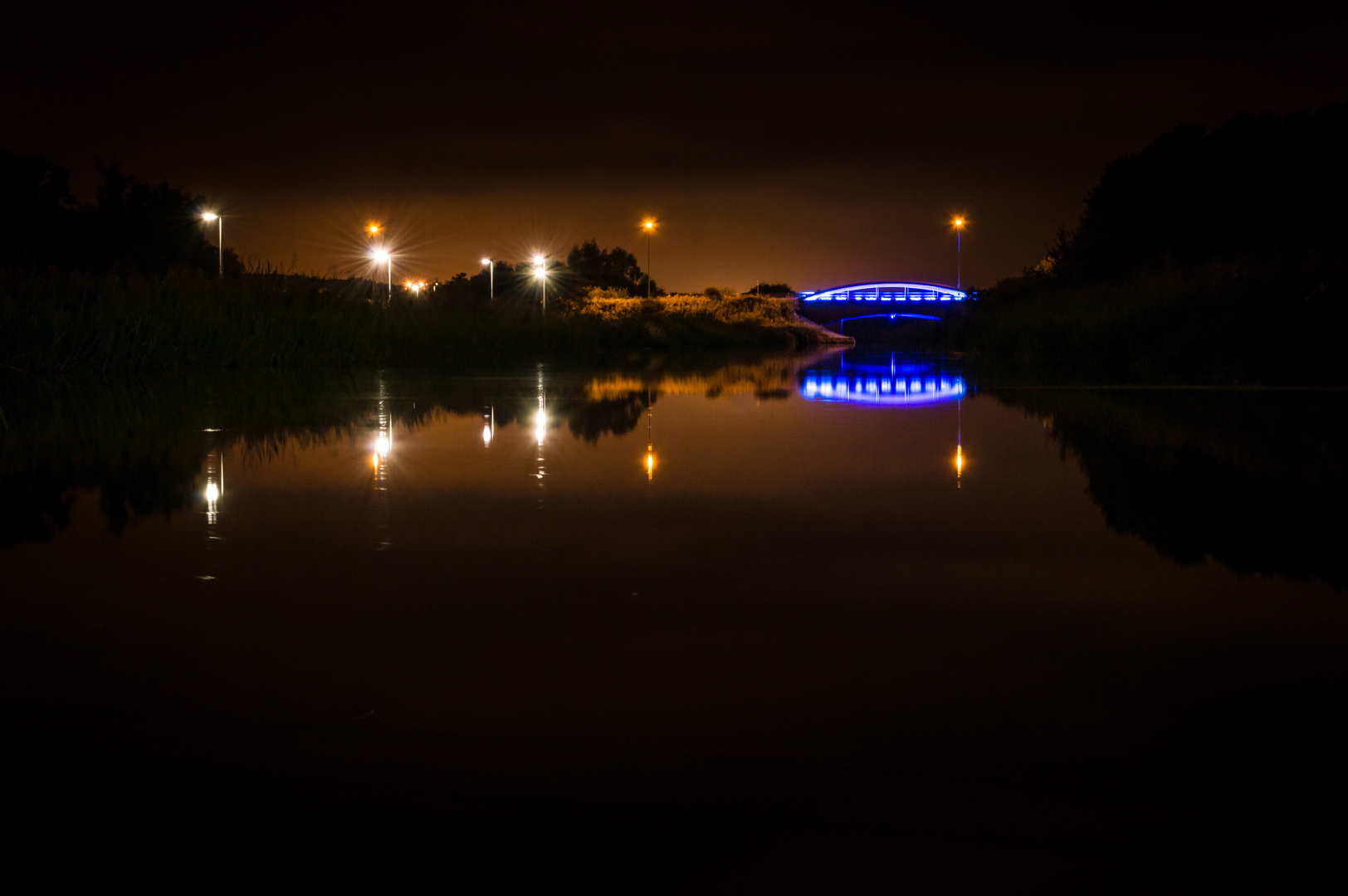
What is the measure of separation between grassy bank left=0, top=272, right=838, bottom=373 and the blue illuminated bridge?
4294 cm

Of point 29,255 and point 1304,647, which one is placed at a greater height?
point 29,255

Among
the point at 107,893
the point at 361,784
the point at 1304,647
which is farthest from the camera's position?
the point at 1304,647

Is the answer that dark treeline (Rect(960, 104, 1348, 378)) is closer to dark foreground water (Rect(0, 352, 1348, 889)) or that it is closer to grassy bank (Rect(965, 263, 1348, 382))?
grassy bank (Rect(965, 263, 1348, 382))

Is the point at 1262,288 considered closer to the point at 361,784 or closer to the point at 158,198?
the point at 361,784

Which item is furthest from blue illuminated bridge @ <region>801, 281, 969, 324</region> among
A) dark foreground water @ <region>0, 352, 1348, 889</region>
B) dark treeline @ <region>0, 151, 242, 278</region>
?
dark foreground water @ <region>0, 352, 1348, 889</region>

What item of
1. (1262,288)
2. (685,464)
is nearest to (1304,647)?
(685,464)

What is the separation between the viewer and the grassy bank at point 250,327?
48.3 ft

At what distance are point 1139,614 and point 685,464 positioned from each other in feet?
11.8

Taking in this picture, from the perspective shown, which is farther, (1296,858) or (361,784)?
(361,784)

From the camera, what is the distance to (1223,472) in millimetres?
6000

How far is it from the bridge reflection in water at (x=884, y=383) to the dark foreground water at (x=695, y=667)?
6543 millimetres

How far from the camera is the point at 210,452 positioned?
685cm

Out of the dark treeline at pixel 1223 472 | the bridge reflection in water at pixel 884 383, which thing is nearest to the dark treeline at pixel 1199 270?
the bridge reflection in water at pixel 884 383

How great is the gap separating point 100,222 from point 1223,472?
198 feet
